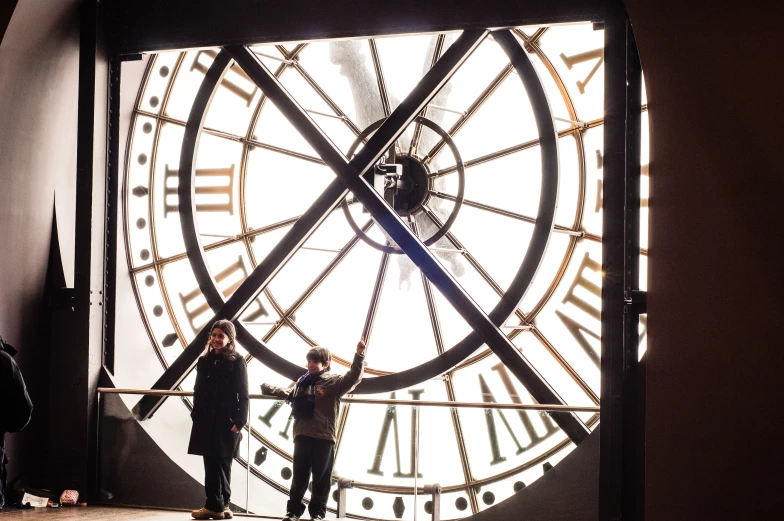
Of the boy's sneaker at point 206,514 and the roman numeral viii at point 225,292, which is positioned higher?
the roman numeral viii at point 225,292

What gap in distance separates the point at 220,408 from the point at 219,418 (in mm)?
65

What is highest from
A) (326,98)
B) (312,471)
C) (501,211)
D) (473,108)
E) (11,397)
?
(326,98)

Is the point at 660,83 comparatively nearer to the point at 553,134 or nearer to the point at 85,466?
the point at 553,134

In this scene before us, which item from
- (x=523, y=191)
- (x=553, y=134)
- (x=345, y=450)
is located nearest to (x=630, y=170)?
(x=553, y=134)

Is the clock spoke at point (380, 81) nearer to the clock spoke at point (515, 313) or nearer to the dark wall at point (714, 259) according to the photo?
the clock spoke at point (515, 313)

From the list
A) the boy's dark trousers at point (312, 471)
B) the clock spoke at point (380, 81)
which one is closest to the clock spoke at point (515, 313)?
the clock spoke at point (380, 81)

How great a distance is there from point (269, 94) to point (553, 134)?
205 cm

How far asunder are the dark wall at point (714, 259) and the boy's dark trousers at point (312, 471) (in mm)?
2105

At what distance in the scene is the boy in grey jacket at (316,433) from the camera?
5793 millimetres

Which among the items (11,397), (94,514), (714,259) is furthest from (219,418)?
(714,259)

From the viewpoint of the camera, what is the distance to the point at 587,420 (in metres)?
7.49

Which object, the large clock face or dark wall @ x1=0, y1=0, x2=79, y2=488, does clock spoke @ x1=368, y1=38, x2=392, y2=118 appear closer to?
the large clock face

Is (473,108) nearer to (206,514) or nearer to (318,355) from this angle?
(318,355)

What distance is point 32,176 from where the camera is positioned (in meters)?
6.84
